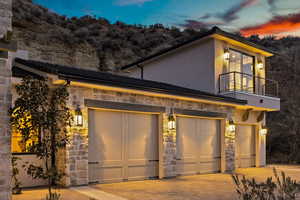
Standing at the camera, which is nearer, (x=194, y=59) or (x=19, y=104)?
(x=19, y=104)

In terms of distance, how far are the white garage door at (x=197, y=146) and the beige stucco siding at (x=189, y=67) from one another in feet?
8.14

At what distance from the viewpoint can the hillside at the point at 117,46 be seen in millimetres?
19844

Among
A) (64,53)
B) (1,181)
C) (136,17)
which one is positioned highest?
(136,17)

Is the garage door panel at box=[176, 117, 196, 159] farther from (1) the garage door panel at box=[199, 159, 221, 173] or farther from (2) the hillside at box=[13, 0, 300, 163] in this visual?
(2) the hillside at box=[13, 0, 300, 163]

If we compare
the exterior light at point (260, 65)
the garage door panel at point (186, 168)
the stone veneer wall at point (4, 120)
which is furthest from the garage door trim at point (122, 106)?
the exterior light at point (260, 65)

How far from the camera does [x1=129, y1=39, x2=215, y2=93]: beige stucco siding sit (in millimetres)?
14242

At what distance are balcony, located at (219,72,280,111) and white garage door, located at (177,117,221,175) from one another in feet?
6.52

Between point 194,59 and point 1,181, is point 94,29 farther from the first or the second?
point 1,181

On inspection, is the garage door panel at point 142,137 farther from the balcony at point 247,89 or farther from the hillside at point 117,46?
the hillside at point 117,46

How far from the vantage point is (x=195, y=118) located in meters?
11.7

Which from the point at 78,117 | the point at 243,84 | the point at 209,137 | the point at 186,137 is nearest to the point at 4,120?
the point at 78,117

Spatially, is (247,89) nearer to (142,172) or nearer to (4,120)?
(142,172)

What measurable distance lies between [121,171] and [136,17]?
32.5 m

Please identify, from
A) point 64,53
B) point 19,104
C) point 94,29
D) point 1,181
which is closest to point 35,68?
point 19,104
